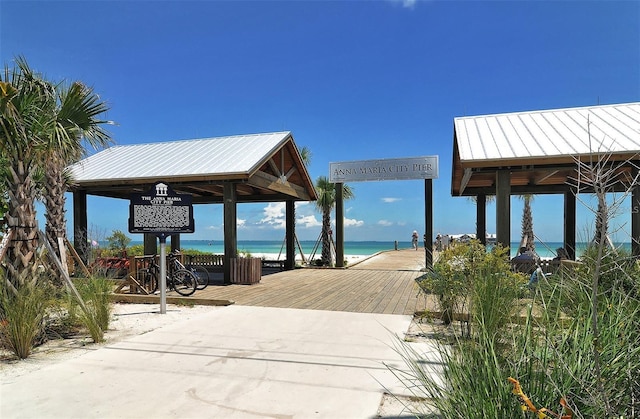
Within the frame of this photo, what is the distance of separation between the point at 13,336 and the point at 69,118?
3.44 m

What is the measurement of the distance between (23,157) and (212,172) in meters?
4.73

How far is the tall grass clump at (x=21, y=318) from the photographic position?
14.0 feet

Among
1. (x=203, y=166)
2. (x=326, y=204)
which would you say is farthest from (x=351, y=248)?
(x=203, y=166)

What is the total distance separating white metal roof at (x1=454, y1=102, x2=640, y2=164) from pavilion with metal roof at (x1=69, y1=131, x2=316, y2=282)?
5.87 m

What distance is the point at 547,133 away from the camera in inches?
388

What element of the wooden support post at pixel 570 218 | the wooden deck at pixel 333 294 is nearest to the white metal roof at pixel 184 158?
the wooden deck at pixel 333 294

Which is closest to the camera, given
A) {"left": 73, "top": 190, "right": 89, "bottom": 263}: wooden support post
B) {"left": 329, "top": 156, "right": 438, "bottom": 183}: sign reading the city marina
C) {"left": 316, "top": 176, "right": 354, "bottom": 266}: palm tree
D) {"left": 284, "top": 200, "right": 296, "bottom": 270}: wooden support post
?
{"left": 73, "top": 190, "right": 89, "bottom": 263}: wooden support post

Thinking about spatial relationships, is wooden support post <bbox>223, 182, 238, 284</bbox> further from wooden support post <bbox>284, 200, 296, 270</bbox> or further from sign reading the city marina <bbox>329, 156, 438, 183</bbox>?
sign reading the city marina <bbox>329, 156, 438, 183</bbox>

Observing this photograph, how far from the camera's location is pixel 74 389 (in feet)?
11.4

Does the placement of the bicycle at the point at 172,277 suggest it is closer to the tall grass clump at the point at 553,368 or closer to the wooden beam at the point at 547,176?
the tall grass clump at the point at 553,368

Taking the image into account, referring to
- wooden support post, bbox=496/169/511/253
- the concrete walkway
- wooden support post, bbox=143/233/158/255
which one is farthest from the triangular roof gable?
wooden support post, bbox=496/169/511/253

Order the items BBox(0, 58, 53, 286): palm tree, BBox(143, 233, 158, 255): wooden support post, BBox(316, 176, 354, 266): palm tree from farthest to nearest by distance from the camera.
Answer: BBox(316, 176, 354, 266): palm tree
BBox(143, 233, 158, 255): wooden support post
BBox(0, 58, 53, 286): palm tree

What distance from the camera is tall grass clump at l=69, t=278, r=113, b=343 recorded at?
491 centimetres

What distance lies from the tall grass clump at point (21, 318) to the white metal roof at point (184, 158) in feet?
18.3
